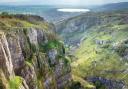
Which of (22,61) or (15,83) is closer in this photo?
(15,83)

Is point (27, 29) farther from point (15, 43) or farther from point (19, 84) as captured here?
point (19, 84)

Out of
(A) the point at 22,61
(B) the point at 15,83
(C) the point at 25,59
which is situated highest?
(B) the point at 15,83

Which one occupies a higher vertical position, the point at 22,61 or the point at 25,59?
the point at 22,61

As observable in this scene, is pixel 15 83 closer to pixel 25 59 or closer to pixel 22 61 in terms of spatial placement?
pixel 22 61

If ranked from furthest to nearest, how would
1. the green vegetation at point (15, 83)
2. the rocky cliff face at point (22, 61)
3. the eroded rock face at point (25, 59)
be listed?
the eroded rock face at point (25, 59) → the rocky cliff face at point (22, 61) → the green vegetation at point (15, 83)

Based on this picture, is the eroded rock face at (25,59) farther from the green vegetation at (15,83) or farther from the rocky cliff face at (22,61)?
the green vegetation at (15,83)

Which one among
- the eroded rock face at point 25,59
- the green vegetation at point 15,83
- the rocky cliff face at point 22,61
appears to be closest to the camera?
the green vegetation at point 15,83

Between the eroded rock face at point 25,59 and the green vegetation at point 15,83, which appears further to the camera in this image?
the eroded rock face at point 25,59

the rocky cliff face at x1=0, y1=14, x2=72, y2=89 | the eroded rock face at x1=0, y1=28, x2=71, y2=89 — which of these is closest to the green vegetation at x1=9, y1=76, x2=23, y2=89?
the rocky cliff face at x1=0, y1=14, x2=72, y2=89

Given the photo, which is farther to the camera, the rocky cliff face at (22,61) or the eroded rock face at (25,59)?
the eroded rock face at (25,59)

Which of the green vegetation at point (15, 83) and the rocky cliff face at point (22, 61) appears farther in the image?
the rocky cliff face at point (22, 61)

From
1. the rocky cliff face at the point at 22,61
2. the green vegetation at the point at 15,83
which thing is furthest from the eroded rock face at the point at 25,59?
the green vegetation at the point at 15,83

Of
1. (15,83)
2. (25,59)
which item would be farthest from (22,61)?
(15,83)
